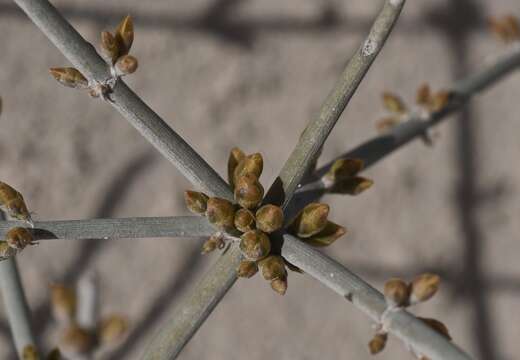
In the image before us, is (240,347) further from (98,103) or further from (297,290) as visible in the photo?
(98,103)

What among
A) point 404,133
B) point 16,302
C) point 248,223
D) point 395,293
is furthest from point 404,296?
point 16,302

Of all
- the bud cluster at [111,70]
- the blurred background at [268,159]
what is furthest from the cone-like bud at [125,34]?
the blurred background at [268,159]

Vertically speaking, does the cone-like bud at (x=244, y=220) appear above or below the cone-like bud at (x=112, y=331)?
below

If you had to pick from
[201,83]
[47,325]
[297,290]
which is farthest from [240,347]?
[201,83]

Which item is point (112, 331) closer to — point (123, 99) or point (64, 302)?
point (64, 302)

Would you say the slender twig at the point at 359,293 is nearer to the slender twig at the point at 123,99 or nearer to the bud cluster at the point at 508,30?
the slender twig at the point at 123,99

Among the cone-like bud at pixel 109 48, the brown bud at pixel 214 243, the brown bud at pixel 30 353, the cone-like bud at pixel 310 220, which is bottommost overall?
the brown bud at pixel 30 353

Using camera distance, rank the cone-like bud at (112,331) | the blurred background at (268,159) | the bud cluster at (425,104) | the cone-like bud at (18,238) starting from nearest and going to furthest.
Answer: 1. the cone-like bud at (18,238)
2. the bud cluster at (425,104)
3. the cone-like bud at (112,331)
4. the blurred background at (268,159)
